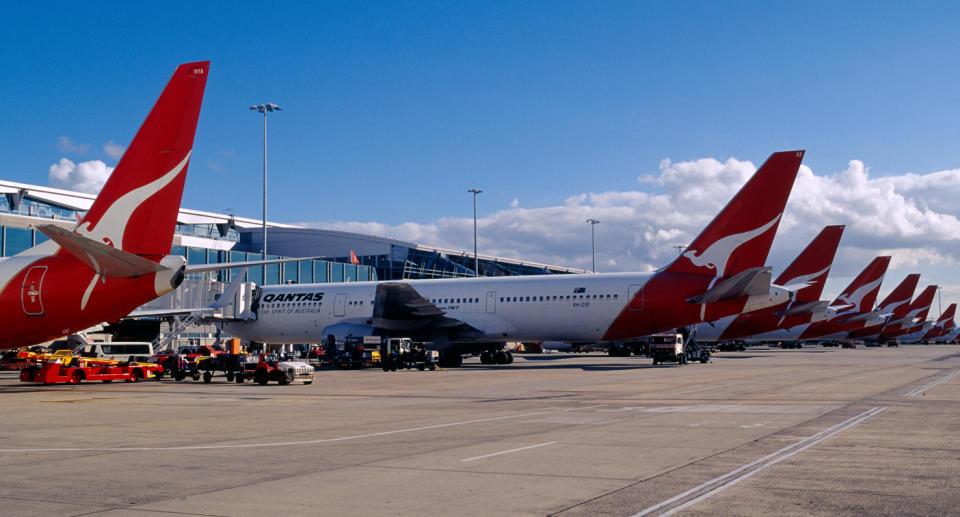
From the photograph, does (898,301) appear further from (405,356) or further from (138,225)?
(138,225)

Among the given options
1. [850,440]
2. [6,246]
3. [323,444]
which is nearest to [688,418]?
[850,440]

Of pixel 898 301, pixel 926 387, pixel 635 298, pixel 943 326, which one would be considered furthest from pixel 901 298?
pixel 926 387

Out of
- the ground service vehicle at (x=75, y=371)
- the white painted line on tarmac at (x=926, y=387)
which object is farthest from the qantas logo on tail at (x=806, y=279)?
the ground service vehicle at (x=75, y=371)

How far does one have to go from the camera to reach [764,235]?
35.2m

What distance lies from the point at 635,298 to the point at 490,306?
7.69 metres

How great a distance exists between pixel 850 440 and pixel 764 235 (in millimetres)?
25092

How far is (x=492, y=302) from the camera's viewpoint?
134ft

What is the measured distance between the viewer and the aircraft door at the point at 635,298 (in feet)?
120

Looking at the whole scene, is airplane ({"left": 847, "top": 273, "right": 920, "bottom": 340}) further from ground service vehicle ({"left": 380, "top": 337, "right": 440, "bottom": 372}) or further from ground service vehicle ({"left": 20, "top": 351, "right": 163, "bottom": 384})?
ground service vehicle ({"left": 20, "top": 351, "right": 163, "bottom": 384})

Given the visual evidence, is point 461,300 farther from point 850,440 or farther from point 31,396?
point 850,440

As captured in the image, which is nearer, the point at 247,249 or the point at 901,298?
the point at 247,249

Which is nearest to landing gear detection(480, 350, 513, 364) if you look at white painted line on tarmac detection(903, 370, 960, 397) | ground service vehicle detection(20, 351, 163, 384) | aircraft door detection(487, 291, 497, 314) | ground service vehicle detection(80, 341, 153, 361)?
aircraft door detection(487, 291, 497, 314)

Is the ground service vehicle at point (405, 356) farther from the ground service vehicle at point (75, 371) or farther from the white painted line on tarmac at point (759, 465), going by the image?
the white painted line on tarmac at point (759, 465)

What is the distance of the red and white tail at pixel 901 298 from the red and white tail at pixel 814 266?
145 feet
